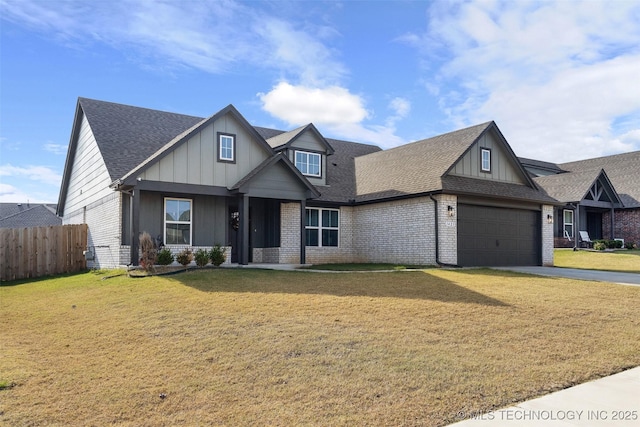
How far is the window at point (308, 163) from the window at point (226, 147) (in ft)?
13.0

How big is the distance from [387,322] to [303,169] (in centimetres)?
1342

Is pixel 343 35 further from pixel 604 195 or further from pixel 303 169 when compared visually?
pixel 604 195

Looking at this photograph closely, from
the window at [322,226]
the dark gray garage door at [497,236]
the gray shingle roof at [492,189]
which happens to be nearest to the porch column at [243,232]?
the window at [322,226]

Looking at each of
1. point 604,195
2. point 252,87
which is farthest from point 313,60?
point 604,195

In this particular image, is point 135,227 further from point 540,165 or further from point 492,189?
point 540,165

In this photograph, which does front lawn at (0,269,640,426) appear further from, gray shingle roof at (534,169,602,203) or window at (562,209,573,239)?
window at (562,209,573,239)

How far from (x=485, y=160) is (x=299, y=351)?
15.8 metres

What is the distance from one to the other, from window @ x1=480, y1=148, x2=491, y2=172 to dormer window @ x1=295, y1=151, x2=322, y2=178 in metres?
6.58

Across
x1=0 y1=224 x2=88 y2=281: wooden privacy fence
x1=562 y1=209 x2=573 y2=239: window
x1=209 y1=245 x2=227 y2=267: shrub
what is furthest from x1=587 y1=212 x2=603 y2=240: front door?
x1=0 y1=224 x2=88 y2=281: wooden privacy fence

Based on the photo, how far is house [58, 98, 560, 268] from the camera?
54.7ft

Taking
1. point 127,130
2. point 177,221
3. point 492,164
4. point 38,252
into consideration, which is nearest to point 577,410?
point 177,221

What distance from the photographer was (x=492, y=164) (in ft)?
67.5

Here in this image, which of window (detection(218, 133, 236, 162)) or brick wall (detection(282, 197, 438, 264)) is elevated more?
window (detection(218, 133, 236, 162))

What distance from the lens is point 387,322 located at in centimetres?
824
